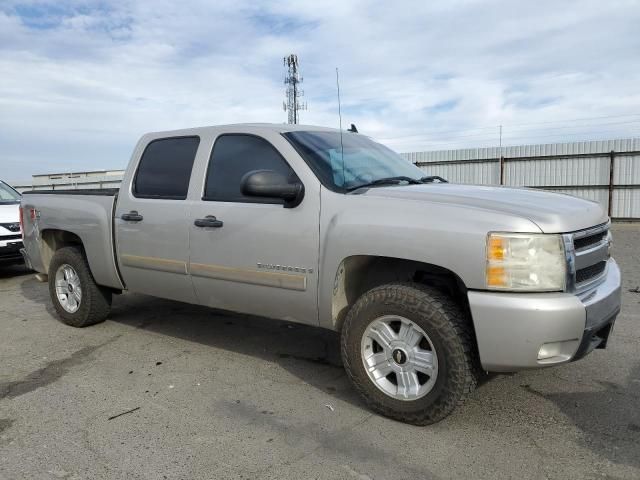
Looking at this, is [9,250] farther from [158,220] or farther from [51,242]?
[158,220]

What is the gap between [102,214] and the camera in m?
4.96

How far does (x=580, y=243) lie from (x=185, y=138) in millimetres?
3127

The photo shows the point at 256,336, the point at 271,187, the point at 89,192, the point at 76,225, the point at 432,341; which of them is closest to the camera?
the point at 432,341

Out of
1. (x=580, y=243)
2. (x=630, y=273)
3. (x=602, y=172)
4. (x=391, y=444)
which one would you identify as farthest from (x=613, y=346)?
(x=602, y=172)

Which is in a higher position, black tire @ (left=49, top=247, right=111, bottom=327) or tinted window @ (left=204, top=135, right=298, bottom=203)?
tinted window @ (left=204, top=135, right=298, bottom=203)

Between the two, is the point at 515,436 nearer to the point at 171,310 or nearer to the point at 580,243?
the point at 580,243

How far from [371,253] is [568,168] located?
1583 cm

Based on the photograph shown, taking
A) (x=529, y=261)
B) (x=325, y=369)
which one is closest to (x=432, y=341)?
(x=529, y=261)

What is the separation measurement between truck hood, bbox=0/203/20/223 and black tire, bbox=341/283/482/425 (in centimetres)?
742

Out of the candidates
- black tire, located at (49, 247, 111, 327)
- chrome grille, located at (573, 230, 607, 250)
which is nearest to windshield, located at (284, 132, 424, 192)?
chrome grille, located at (573, 230, 607, 250)

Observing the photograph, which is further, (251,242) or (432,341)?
(251,242)

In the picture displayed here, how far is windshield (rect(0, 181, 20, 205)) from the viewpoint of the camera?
9567 mm

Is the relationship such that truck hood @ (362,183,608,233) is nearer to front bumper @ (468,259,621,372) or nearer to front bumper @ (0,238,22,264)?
front bumper @ (468,259,621,372)

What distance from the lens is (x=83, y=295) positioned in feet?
17.5
